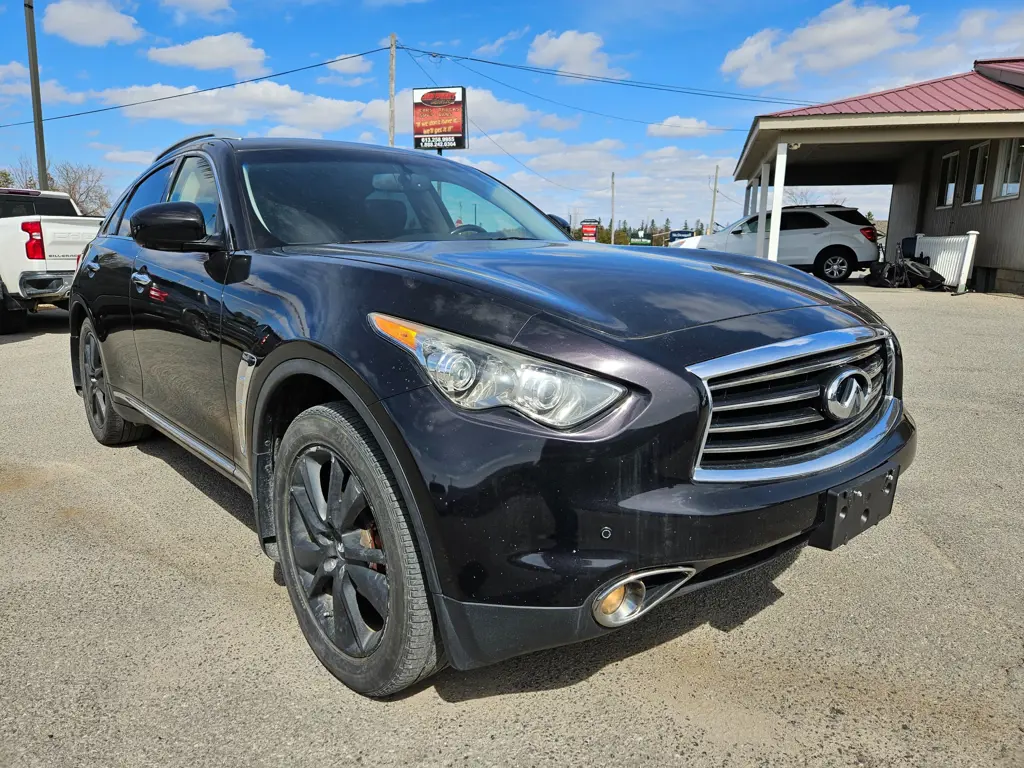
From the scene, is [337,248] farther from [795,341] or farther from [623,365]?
[795,341]

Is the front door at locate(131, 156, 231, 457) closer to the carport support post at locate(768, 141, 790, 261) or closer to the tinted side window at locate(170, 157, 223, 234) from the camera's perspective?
the tinted side window at locate(170, 157, 223, 234)

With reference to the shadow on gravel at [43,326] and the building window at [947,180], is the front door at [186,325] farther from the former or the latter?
the building window at [947,180]

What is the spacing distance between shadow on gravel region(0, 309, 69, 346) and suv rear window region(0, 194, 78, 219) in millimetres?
1610

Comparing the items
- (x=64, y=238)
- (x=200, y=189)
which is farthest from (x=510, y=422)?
(x=64, y=238)

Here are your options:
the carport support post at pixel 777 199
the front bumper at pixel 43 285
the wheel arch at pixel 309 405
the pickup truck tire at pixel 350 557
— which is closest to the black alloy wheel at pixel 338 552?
the pickup truck tire at pixel 350 557

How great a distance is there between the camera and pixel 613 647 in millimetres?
2434

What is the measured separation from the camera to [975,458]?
14.0 feet

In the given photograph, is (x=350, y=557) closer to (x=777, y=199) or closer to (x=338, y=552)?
(x=338, y=552)

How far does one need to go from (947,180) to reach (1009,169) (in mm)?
3620

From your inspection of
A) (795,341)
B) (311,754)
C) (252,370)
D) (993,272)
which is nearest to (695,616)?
(795,341)

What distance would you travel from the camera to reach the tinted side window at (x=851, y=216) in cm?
1723

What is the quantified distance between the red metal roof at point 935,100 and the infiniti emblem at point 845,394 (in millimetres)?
14107

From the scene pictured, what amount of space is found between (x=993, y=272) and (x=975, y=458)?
1276 cm

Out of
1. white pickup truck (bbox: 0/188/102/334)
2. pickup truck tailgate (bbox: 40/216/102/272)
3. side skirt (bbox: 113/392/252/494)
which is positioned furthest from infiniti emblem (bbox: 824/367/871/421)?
pickup truck tailgate (bbox: 40/216/102/272)
